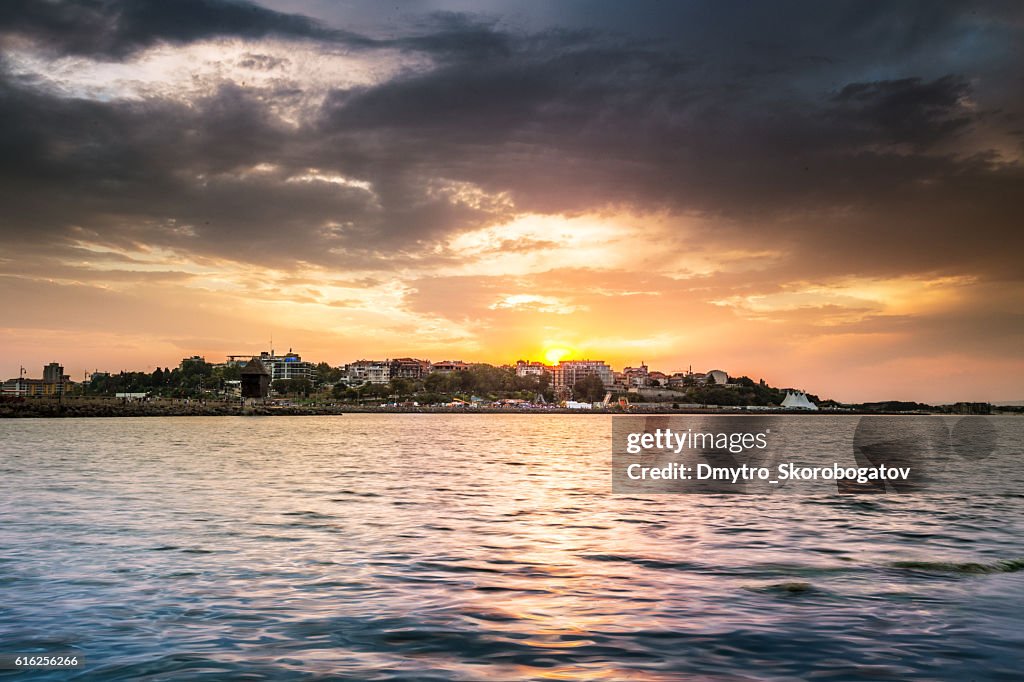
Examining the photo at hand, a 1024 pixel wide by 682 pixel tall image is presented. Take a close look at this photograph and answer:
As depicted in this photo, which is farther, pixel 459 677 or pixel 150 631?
pixel 150 631

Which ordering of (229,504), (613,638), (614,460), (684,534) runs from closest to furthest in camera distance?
(613,638), (684,534), (229,504), (614,460)

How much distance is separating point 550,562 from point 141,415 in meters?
182

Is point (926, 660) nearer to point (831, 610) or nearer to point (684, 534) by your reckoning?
point (831, 610)

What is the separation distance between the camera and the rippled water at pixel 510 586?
8.97 m

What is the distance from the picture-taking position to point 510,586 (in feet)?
42.5

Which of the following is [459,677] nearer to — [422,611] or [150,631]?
[422,611]

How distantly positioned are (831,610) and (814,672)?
126 inches

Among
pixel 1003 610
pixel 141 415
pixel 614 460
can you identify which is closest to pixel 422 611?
pixel 1003 610

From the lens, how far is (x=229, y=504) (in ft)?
81.9

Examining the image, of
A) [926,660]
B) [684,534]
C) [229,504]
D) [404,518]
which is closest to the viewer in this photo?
[926,660]

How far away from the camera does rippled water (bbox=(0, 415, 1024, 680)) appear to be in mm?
8969

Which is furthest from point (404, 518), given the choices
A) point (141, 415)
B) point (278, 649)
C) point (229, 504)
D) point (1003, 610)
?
point (141, 415)

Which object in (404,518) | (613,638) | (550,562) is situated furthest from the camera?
(404,518)

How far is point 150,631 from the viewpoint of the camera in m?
10.1
